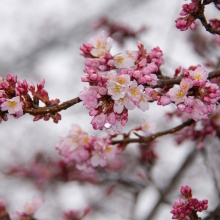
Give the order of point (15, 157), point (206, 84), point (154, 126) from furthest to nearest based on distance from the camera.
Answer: point (15, 157) → point (154, 126) → point (206, 84)

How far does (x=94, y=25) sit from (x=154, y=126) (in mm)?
3477

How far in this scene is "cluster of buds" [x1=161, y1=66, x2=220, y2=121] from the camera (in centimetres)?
176

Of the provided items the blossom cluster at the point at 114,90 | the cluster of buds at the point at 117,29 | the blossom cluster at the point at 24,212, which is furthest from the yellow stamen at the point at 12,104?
the cluster of buds at the point at 117,29

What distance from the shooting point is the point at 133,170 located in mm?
6656

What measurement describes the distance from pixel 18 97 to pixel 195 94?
862 millimetres

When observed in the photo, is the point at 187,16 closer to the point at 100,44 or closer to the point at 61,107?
the point at 100,44

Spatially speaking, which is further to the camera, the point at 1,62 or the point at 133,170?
the point at 1,62

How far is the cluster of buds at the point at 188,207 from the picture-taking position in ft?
6.26

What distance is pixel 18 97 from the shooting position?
5.91 ft

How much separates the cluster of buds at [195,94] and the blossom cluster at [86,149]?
0.81m

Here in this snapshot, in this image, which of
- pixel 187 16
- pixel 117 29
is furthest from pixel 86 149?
pixel 117 29

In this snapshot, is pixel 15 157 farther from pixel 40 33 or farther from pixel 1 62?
pixel 40 33

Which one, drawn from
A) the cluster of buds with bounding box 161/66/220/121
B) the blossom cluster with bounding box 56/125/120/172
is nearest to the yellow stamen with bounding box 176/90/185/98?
the cluster of buds with bounding box 161/66/220/121

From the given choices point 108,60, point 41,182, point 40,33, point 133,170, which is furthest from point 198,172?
point 108,60
